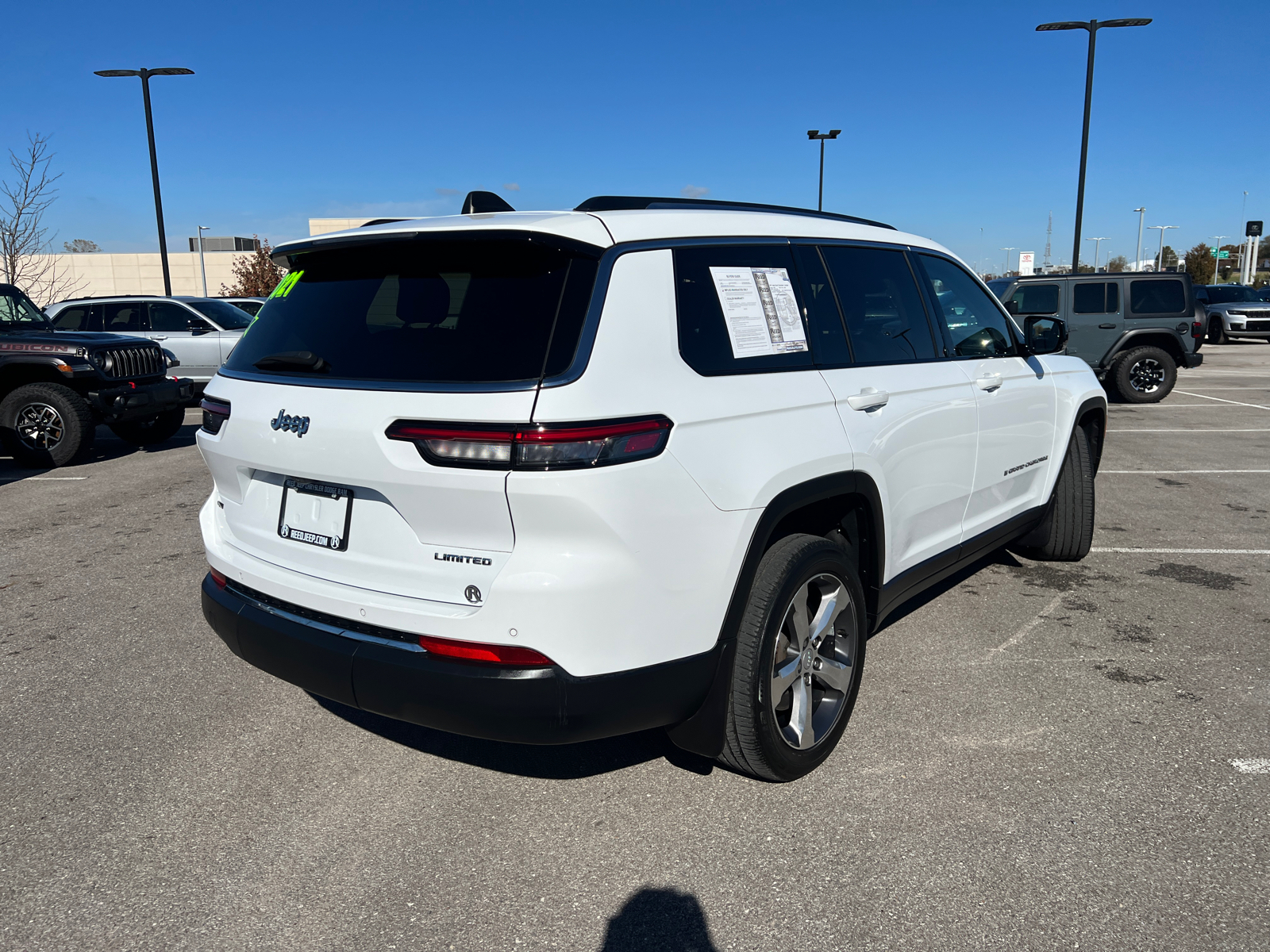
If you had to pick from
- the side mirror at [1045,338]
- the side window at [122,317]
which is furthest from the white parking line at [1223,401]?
the side window at [122,317]

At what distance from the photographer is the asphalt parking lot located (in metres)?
2.42

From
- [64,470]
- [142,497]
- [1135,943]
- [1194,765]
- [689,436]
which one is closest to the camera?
[1135,943]

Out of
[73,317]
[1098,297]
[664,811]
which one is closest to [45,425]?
[73,317]

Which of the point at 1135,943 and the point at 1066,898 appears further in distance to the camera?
the point at 1066,898

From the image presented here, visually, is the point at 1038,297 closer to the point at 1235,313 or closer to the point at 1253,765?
the point at 1253,765

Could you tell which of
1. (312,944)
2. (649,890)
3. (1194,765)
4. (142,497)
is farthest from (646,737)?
(142,497)

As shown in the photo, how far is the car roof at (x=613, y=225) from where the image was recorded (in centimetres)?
251

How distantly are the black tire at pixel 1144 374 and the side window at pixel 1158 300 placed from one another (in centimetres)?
59

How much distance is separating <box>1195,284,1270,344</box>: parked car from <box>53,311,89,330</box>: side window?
26903mm

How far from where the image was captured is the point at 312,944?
2350mm

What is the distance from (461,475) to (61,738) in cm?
230

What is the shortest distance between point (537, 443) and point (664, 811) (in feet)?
4.54

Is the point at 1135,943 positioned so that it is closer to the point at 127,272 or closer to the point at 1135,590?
the point at 1135,590

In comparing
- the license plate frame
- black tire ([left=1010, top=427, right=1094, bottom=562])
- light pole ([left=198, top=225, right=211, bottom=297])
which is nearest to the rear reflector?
the license plate frame
